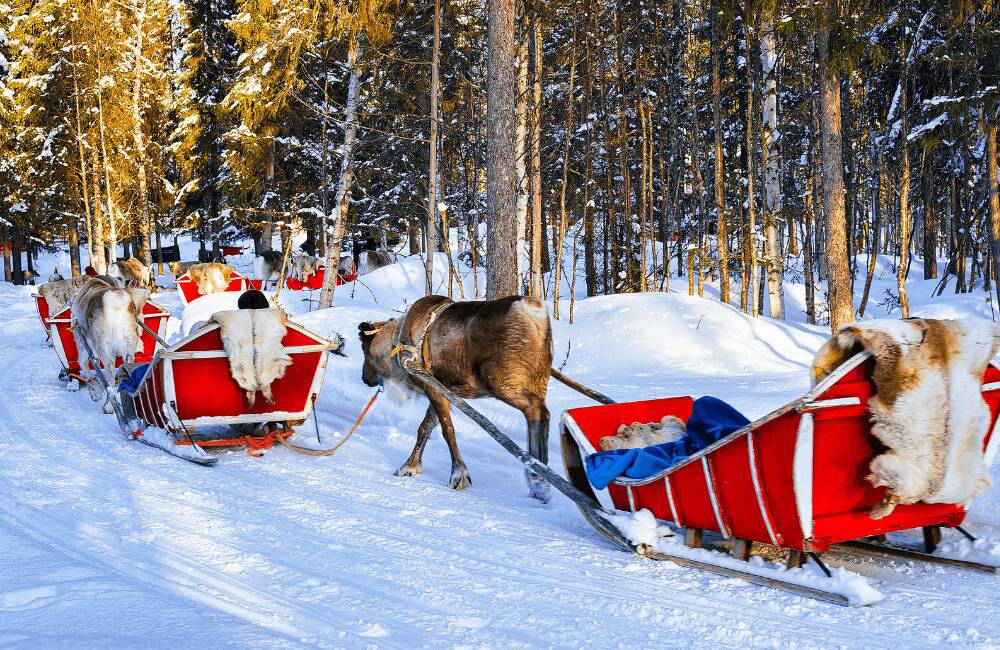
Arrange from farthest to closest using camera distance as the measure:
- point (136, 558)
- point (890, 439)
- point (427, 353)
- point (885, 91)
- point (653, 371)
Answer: point (885, 91) → point (653, 371) → point (427, 353) → point (136, 558) → point (890, 439)

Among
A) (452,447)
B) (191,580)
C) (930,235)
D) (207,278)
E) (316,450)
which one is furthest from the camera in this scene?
(930,235)

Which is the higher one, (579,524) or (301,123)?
(301,123)

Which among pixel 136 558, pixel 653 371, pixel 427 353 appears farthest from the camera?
pixel 653 371

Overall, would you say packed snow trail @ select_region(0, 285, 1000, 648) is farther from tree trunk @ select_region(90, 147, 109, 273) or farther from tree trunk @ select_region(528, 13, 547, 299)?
tree trunk @ select_region(90, 147, 109, 273)

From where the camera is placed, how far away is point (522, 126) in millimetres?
14797

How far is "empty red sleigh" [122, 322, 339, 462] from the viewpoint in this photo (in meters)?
6.88

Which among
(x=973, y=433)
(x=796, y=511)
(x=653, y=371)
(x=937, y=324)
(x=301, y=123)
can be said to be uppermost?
(x=301, y=123)

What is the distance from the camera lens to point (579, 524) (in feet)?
16.4

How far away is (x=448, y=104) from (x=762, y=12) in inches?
449

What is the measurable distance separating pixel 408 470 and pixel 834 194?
7958 millimetres

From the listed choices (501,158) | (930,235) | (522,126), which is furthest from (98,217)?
(930,235)

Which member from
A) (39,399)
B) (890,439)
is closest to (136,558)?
(890,439)

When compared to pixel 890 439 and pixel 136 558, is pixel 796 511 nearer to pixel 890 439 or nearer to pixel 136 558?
pixel 890 439

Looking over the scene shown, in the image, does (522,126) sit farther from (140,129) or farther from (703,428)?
(140,129)
